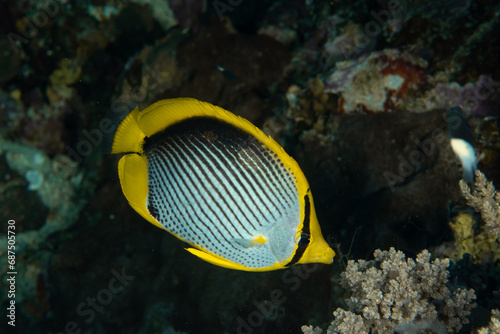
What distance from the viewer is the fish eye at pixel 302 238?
151 centimetres

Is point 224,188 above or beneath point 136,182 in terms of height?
beneath

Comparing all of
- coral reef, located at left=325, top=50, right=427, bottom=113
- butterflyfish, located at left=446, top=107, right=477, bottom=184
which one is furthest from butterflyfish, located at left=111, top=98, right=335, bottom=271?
coral reef, located at left=325, top=50, right=427, bottom=113

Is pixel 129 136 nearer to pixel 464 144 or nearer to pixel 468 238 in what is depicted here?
pixel 464 144

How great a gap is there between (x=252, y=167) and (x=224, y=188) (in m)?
0.17

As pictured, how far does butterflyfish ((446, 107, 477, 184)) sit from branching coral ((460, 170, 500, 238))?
1.36ft

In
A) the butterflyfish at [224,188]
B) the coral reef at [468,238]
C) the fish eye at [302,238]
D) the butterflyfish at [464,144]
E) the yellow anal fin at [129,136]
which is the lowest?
the coral reef at [468,238]

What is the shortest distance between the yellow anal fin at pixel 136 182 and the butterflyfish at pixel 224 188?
0.03 meters

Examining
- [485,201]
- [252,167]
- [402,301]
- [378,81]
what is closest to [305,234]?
[252,167]

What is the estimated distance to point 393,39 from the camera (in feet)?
9.41

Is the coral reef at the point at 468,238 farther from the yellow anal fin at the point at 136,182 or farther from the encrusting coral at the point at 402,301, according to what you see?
the yellow anal fin at the point at 136,182

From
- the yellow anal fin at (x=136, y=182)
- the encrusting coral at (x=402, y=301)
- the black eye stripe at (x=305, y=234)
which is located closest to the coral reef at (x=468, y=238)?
the encrusting coral at (x=402, y=301)

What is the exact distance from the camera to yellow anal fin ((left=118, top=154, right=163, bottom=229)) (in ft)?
5.39

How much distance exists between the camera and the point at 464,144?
2.38 metres

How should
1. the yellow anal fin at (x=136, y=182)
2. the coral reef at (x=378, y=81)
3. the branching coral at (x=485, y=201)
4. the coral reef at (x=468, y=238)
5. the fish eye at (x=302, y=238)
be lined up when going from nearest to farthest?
the fish eye at (x=302, y=238)
the yellow anal fin at (x=136, y=182)
the branching coral at (x=485, y=201)
the coral reef at (x=468, y=238)
the coral reef at (x=378, y=81)
